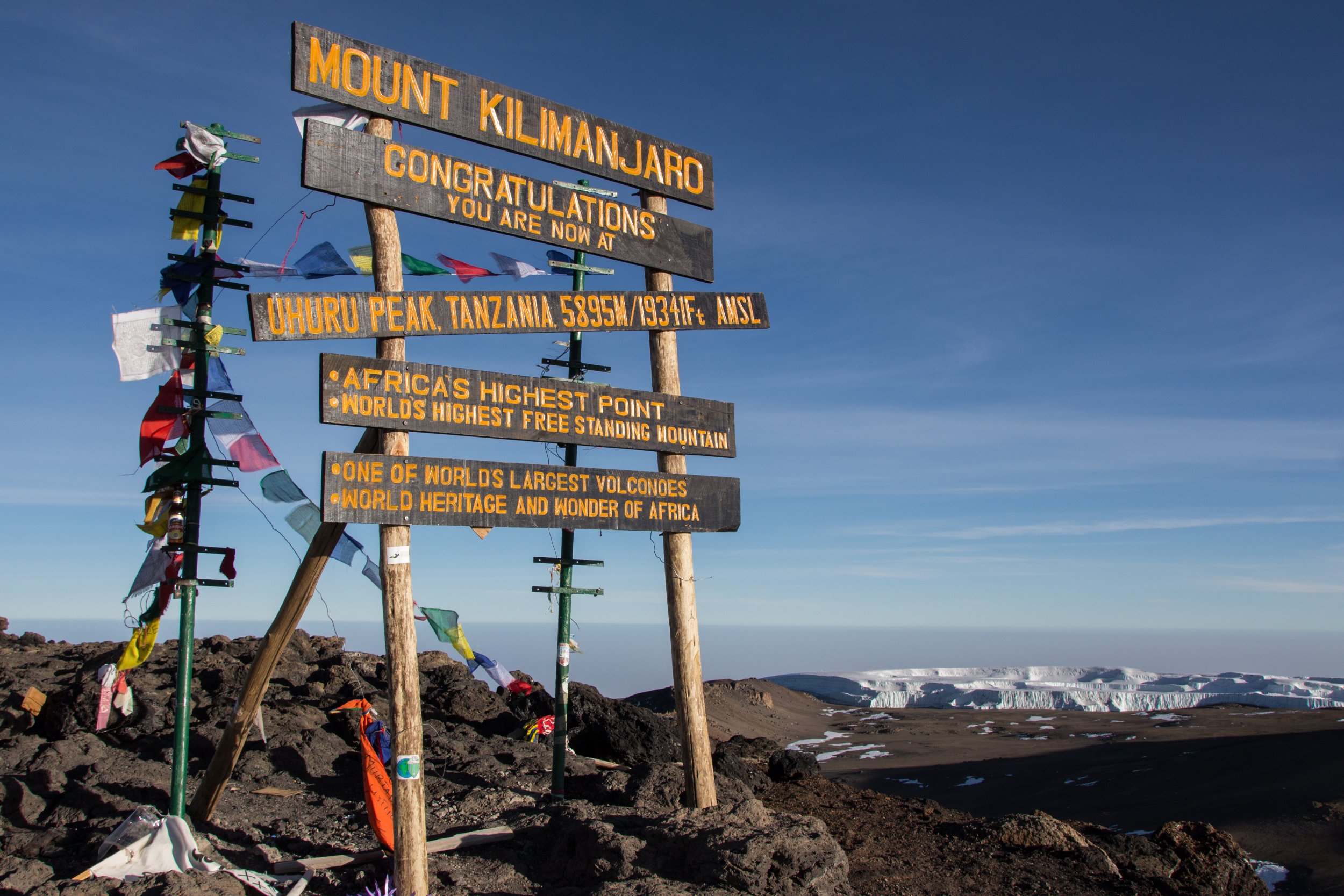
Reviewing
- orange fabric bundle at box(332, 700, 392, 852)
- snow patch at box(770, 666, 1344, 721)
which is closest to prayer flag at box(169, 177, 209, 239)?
orange fabric bundle at box(332, 700, 392, 852)

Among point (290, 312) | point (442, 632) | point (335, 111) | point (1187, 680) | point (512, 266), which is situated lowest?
point (1187, 680)

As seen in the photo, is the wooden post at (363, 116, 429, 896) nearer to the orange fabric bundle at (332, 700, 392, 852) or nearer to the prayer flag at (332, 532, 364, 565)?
the orange fabric bundle at (332, 700, 392, 852)

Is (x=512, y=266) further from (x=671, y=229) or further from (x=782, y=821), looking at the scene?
(x=782, y=821)

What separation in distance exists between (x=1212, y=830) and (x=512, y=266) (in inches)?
339

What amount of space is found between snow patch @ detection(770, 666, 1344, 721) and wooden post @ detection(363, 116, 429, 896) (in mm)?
22205

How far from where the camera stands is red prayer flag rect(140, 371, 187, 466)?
775 cm

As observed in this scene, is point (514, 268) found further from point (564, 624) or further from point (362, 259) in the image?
point (564, 624)

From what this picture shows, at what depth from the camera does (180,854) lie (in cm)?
663

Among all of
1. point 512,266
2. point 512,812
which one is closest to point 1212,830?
point 512,812

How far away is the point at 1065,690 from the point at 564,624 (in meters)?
24.3

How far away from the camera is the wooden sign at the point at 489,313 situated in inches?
252

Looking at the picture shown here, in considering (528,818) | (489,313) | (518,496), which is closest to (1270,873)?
(528,818)

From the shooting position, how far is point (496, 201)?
7.65m

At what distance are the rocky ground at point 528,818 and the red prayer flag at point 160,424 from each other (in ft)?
10.4
